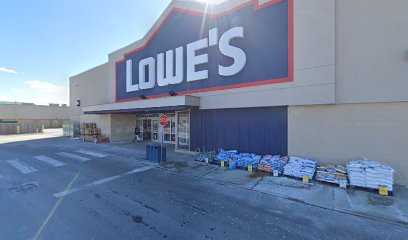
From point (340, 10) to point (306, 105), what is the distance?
13.3 feet

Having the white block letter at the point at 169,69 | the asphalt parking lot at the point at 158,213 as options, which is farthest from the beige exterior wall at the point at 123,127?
the asphalt parking lot at the point at 158,213

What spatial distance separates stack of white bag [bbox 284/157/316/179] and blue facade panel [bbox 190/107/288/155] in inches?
49.9

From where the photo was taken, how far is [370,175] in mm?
6242

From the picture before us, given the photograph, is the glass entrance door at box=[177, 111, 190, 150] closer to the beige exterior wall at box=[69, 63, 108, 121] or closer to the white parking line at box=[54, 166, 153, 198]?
the white parking line at box=[54, 166, 153, 198]

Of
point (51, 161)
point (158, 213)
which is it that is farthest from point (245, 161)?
point (51, 161)

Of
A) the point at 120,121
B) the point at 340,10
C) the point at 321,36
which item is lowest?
the point at 120,121

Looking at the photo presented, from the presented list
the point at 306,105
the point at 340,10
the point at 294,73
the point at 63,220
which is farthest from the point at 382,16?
the point at 63,220

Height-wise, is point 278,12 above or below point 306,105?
above

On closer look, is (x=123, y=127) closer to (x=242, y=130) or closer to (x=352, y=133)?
(x=242, y=130)

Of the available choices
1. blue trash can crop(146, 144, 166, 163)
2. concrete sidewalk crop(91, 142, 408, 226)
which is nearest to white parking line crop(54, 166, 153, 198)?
blue trash can crop(146, 144, 166, 163)

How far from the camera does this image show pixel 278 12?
907 centimetres

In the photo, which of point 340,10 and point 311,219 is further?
point 340,10

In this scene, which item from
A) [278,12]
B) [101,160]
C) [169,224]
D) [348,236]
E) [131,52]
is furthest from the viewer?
[131,52]

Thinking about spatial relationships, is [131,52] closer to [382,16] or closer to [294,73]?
[294,73]
